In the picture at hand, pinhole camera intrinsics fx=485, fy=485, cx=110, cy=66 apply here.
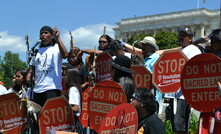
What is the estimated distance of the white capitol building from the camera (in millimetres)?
89250

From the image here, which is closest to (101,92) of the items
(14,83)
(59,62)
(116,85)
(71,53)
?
(116,85)

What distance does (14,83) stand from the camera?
26.5 feet

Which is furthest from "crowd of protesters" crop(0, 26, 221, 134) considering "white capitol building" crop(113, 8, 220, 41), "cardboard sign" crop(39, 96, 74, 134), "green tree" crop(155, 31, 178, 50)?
"white capitol building" crop(113, 8, 220, 41)

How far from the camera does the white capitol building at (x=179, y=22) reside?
89.2 meters

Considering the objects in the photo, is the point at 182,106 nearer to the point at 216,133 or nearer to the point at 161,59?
the point at 161,59

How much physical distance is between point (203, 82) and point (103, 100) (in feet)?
3.98

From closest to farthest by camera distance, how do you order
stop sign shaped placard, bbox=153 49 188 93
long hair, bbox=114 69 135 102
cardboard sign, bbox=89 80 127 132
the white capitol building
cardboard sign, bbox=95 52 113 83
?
cardboard sign, bbox=89 80 127 132 → long hair, bbox=114 69 135 102 → stop sign shaped placard, bbox=153 49 188 93 → cardboard sign, bbox=95 52 113 83 → the white capitol building

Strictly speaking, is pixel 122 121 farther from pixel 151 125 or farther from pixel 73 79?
pixel 73 79

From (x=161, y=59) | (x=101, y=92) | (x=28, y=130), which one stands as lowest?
(x=28, y=130)

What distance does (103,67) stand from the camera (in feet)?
21.4

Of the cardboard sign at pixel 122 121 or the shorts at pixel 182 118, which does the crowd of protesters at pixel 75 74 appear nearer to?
the shorts at pixel 182 118

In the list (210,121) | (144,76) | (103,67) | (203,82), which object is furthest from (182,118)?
(103,67)

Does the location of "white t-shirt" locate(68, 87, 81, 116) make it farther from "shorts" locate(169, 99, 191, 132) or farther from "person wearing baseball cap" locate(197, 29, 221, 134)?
"person wearing baseball cap" locate(197, 29, 221, 134)

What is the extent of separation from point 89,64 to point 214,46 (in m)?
2.80
